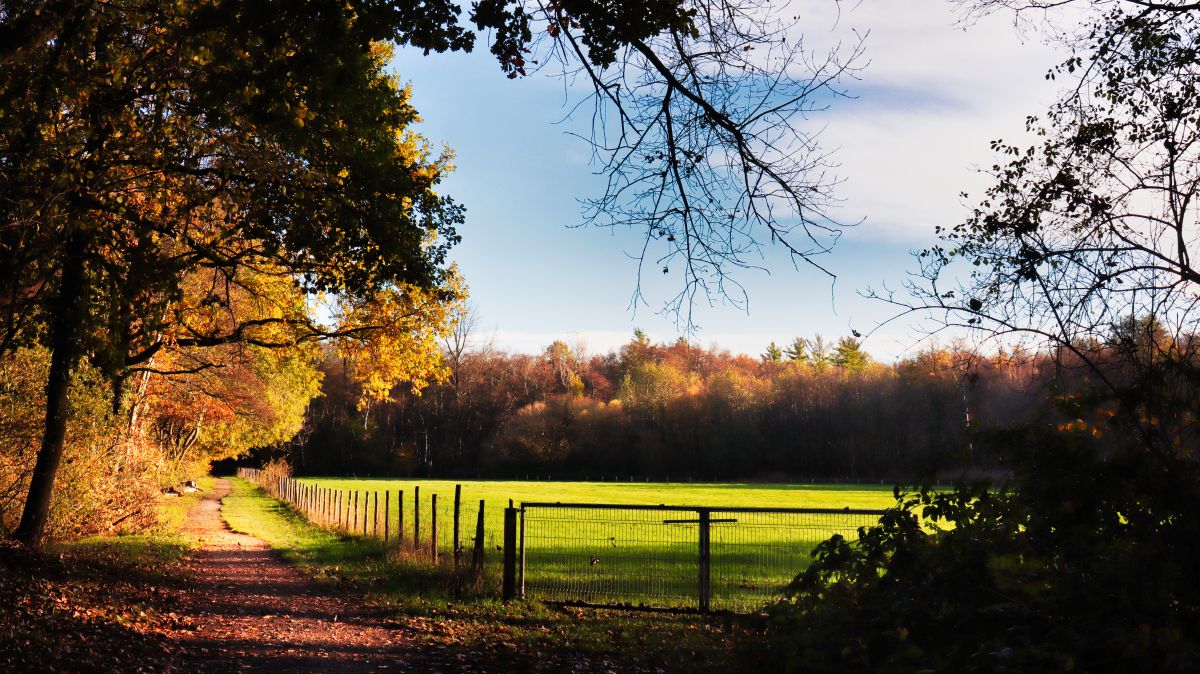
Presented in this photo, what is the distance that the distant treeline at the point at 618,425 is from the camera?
8744 cm

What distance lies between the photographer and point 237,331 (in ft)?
55.7

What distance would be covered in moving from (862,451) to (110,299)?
8120 centimetres

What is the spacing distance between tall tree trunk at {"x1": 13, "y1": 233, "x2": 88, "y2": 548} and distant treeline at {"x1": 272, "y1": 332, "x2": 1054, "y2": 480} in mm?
65133

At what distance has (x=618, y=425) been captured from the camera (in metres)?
97.4

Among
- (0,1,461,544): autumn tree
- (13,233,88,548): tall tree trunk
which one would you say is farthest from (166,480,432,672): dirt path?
(0,1,461,544): autumn tree

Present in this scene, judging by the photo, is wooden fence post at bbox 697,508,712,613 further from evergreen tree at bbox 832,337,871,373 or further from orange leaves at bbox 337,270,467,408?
evergreen tree at bbox 832,337,871,373

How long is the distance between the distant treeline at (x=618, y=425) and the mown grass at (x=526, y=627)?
66.6 metres

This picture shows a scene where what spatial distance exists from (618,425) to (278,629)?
87.9 m

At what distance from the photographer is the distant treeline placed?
87438 millimetres

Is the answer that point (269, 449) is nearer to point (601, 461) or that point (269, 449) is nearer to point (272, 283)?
point (601, 461)

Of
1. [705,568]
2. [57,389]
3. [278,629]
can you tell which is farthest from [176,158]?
[705,568]

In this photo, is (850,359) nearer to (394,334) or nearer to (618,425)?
(618,425)

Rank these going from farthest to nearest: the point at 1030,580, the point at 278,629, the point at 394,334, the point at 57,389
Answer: the point at 394,334 < the point at 57,389 < the point at 278,629 < the point at 1030,580

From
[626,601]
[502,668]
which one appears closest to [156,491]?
[626,601]
